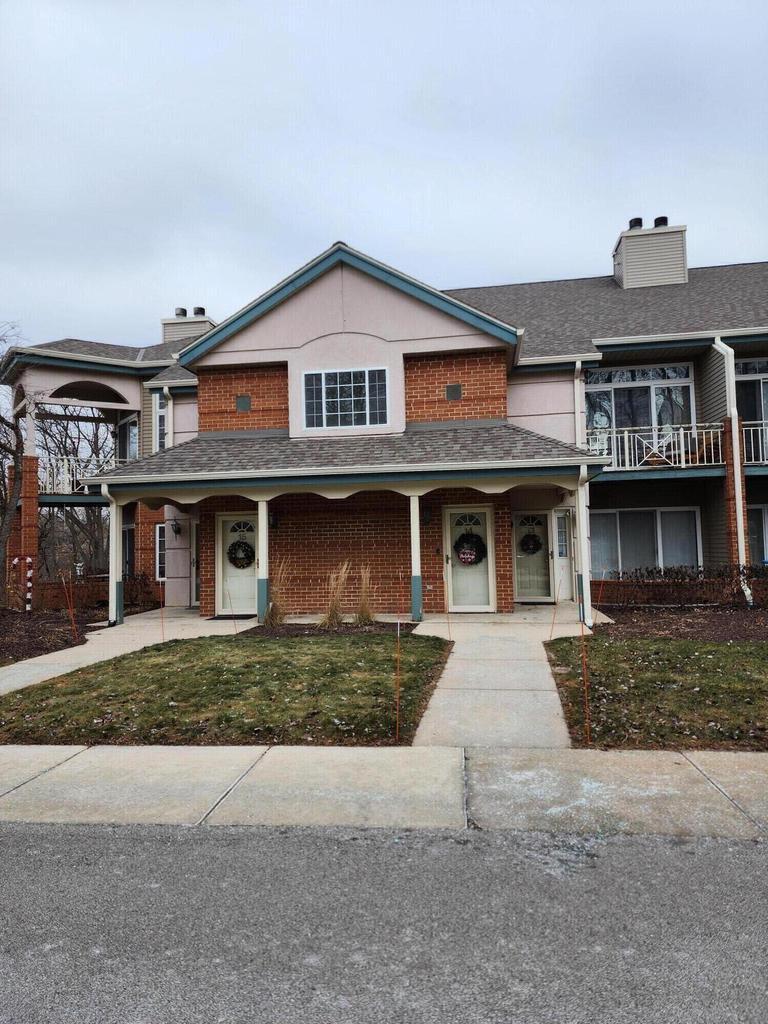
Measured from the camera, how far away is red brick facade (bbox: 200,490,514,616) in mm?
14602

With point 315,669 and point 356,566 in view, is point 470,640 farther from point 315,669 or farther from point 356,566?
point 356,566

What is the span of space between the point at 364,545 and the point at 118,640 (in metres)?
5.29

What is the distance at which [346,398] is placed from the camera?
1501cm

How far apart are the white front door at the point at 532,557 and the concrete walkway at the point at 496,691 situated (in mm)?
3399

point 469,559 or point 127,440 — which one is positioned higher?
point 127,440

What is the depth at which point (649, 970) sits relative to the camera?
2717 mm

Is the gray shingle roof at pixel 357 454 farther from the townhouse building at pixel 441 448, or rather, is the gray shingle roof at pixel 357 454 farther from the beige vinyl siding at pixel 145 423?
the beige vinyl siding at pixel 145 423

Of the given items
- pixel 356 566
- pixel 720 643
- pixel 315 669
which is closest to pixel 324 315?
pixel 356 566

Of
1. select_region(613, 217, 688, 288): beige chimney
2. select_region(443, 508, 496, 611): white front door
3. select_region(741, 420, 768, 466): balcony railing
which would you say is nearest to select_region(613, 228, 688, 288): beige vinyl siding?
select_region(613, 217, 688, 288): beige chimney

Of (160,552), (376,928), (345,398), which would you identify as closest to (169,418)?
(160,552)

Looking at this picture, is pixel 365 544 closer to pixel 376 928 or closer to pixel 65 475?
pixel 65 475

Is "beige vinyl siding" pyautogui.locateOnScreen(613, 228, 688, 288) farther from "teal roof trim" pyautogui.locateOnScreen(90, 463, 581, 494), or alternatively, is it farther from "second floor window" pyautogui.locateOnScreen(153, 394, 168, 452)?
"second floor window" pyautogui.locateOnScreen(153, 394, 168, 452)

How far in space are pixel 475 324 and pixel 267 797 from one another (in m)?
11.6

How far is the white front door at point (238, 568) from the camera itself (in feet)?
50.3
